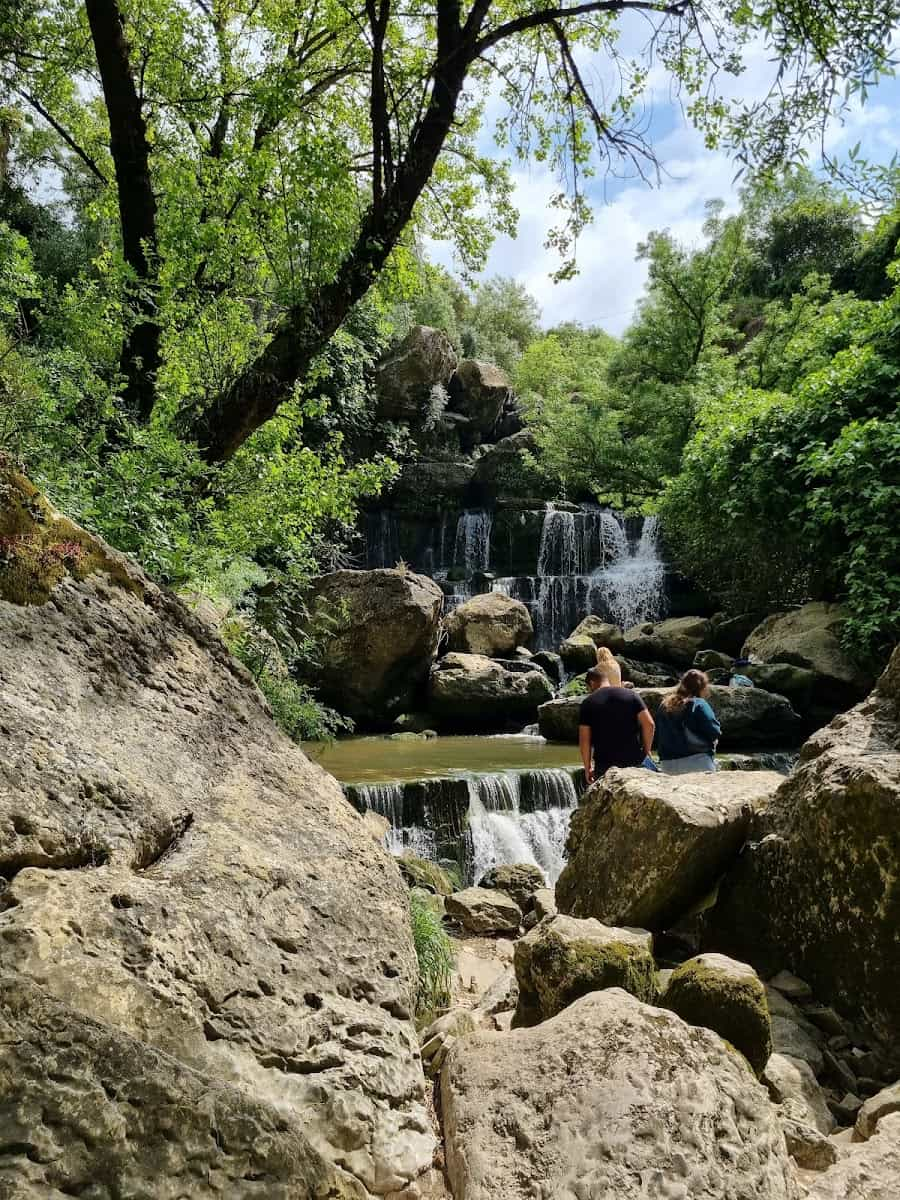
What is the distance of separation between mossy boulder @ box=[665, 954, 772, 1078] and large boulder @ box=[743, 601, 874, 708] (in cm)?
1075

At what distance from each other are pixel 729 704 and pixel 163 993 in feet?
35.8

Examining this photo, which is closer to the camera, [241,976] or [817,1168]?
[241,976]

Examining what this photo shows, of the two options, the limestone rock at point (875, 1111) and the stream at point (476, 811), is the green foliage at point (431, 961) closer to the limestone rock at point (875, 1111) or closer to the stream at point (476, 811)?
the limestone rock at point (875, 1111)

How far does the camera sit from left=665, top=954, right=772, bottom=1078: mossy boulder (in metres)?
2.80

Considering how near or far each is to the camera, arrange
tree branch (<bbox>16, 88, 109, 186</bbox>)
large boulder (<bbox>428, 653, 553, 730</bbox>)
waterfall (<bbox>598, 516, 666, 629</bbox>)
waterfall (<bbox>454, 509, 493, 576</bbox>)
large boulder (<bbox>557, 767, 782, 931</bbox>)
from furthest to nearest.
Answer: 1. waterfall (<bbox>454, 509, 493, 576</bbox>)
2. waterfall (<bbox>598, 516, 666, 629</bbox>)
3. large boulder (<bbox>428, 653, 553, 730</bbox>)
4. tree branch (<bbox>16, 88, 109, 186</bbox>)
5. large boulder (<bbox>557, 767, 782, 931</bbox>)

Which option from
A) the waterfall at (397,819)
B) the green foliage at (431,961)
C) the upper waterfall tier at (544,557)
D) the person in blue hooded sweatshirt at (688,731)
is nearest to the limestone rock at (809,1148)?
the green foliage at (431,961)


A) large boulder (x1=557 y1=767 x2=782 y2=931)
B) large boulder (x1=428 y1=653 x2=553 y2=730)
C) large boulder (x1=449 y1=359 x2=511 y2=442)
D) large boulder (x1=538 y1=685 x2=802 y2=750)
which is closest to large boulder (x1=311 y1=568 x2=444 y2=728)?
large boulder (x1=428 y1=653 x2=553 y2=730)

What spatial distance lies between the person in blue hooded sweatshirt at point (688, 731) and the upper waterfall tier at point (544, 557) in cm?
1323

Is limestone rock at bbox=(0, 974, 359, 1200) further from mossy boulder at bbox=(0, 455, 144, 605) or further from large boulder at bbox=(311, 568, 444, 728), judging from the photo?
large boulder at bbox=(311, 568, 444, 728)

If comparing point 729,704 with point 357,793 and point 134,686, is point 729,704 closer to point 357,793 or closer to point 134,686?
point 357,793

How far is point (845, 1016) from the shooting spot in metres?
3.50

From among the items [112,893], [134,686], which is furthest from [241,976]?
[134,686]

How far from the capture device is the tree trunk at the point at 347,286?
601 centimetres

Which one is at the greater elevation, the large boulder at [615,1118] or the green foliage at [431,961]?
the large boulder at [615,1118]
